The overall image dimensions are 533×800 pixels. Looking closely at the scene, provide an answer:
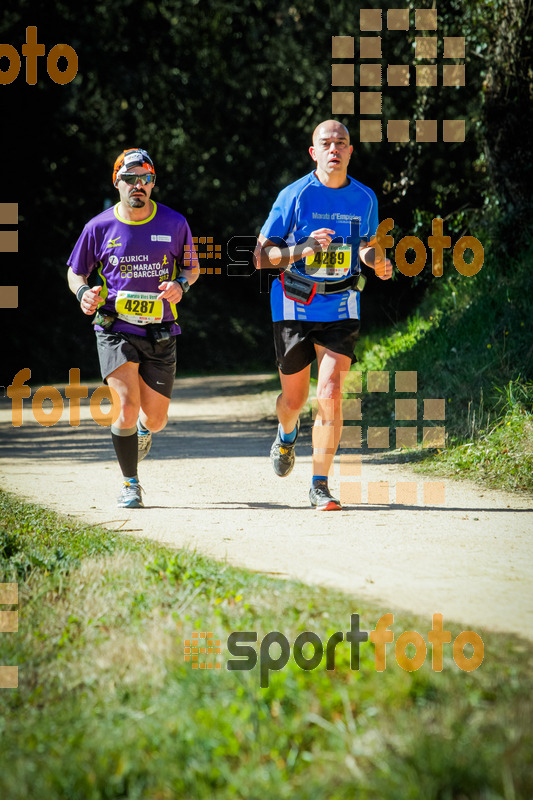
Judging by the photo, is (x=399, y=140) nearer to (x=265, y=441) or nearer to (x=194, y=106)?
(x=265, y=441)

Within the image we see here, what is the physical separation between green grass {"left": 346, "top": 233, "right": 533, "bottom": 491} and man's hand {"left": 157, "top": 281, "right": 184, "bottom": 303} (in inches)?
104

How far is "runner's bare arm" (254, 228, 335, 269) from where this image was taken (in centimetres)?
575

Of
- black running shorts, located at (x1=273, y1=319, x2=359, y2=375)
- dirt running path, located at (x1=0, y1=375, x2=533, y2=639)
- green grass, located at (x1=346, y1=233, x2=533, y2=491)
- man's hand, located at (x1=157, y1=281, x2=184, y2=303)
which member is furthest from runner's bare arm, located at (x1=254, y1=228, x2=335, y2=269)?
green grass, located at (x1=346, y1=233, x2=533, y2=491)

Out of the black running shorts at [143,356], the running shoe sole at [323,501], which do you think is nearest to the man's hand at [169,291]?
the black running shorts at [143,356]

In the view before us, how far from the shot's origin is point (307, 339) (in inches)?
239

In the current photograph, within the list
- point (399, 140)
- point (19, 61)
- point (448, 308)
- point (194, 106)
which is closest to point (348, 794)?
point (448, 308)

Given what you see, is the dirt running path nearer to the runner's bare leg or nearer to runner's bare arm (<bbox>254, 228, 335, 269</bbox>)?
the runner's bare leg

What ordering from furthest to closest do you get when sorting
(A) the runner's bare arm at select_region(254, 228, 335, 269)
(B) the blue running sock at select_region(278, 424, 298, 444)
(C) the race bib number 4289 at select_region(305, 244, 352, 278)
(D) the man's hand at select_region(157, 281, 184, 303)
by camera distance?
1. (B) the blue running sock at select_region(278, 424, 298, 444)
2. (D) the man's hand at select_region(157, 281, 184, 303)
3. (C) the race bib number 4289 at select_region(305, 244, 352, 278)
4. (A) the runner's bare arm at select_region(254, 228, 335, 269)

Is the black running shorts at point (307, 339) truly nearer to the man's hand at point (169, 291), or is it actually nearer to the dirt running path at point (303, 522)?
the man's hand at point (169, 291)

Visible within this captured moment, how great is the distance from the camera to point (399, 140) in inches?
494

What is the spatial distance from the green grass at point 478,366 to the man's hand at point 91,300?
3.04 meters

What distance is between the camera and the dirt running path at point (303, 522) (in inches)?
156

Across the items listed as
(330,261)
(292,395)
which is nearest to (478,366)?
(292,395)

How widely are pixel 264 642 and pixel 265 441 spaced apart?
6.81 metres
